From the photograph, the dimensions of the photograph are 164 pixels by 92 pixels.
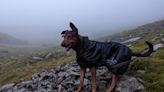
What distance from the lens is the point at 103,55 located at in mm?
19078

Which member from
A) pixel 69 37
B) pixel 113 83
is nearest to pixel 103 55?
pixel 113 83

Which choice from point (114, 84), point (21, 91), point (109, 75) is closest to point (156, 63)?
point (109, 75)

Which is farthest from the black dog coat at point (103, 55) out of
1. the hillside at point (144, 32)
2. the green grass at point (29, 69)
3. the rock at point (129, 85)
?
the hillside at point (144, 32)

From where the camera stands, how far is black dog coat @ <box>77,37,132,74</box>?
61.5 ft

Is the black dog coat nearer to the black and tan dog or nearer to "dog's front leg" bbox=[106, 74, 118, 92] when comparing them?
the black and tan dog

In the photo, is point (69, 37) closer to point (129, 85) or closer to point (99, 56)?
point (99, 56)

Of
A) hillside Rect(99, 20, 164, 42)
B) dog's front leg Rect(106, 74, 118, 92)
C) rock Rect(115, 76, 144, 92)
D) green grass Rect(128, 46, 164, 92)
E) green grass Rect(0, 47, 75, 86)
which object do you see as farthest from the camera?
hillside Rect(99, 20, 164, 42)

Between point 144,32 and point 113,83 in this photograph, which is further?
point 144,32

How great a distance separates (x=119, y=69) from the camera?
1883 cm

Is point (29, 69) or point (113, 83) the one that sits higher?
point (113, 83)

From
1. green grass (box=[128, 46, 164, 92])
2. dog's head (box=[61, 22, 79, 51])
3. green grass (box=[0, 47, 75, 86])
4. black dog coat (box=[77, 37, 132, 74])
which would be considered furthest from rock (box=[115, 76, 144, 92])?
green grass (box=[0, 47, 75, 86])

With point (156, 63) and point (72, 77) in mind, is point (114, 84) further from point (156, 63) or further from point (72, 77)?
point (156, 63)

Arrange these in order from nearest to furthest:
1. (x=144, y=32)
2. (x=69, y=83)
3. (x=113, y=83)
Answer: (x=113, y=83) → (x=69, y=83) → (x=144, y=32)

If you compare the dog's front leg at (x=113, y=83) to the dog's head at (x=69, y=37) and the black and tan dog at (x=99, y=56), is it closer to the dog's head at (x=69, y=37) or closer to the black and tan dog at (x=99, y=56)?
the black and tan dog at (x=99, y=56)
